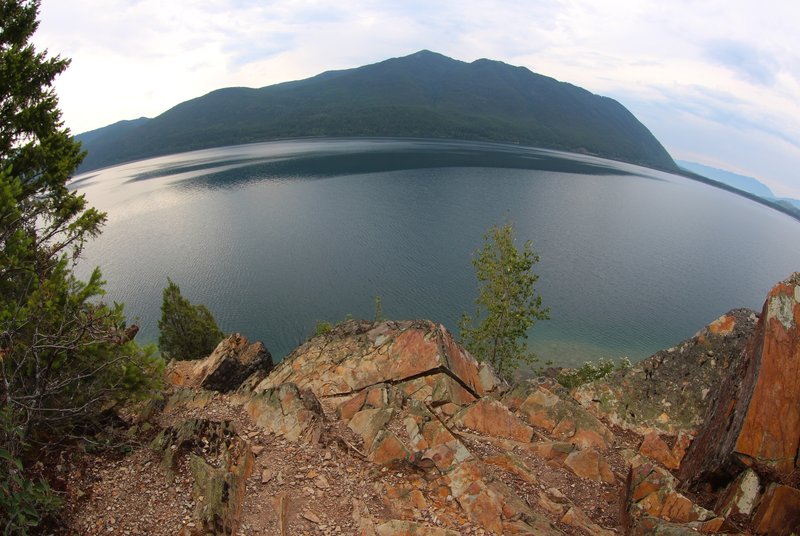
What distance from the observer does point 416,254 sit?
83.1m

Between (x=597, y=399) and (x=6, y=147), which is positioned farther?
(x=597, y=399)

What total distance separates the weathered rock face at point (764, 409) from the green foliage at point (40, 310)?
17.1 meters

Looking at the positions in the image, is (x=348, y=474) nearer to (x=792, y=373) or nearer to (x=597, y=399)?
(x=597, y=399)

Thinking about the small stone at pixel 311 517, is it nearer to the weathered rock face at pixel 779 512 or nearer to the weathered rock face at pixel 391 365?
the weathered rock face at pixel 391 365

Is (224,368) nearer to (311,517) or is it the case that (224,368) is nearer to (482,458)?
(311,517)

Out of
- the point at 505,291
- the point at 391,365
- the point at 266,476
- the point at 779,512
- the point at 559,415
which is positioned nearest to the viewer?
the point at 779,512

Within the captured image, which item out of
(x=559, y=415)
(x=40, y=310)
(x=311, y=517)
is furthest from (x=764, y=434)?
(x=40, y=310)

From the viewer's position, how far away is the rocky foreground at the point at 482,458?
34.7ft

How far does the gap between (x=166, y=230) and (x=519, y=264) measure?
9722 centimetres

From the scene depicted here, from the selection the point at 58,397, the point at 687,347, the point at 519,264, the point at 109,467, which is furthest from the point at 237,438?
the point at 519,264

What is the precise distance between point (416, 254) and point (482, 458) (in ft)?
230

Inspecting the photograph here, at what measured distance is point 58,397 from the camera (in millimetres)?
11828

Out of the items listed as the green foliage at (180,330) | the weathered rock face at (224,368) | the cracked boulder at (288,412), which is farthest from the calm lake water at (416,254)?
the cracked boulder at (288,412)

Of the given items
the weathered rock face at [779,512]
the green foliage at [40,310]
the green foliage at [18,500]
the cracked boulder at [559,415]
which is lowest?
the cracked boulder at [559,415]
